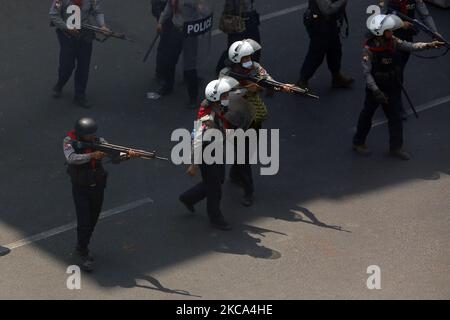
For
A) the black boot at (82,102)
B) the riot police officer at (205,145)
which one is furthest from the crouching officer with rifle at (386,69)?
the black boot at (82,102)

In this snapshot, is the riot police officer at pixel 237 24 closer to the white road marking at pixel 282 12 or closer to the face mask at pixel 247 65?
the face mask at pixel 247 65

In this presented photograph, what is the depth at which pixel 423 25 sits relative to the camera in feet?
49.5

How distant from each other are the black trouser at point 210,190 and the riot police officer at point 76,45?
2.93 m

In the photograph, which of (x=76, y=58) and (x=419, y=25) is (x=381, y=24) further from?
(x=76, y=58)

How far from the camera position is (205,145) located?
12.8 metres

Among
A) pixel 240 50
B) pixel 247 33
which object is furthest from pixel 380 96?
pixel 247 33

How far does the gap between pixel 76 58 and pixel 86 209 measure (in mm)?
3886

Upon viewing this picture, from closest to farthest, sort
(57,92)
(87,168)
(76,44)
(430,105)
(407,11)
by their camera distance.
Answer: (87,168) → (407,11) → (76,44) → (430,105) → (57,92)

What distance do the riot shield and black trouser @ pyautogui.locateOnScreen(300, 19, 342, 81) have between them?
1.27 m

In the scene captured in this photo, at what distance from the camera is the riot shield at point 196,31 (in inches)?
609

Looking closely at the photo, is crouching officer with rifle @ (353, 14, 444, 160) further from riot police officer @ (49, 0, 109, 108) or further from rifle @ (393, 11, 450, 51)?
riot police officer @ (49, 0, 109, 108)

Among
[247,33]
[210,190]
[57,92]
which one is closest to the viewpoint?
[210,190]

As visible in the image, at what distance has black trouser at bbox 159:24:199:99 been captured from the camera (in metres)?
15.6
